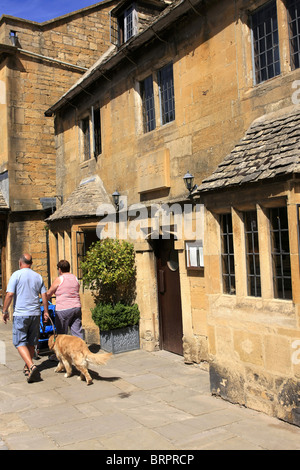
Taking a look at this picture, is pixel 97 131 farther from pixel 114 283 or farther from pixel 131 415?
pixel 131 415

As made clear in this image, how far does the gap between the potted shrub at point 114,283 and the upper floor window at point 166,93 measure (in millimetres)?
2745

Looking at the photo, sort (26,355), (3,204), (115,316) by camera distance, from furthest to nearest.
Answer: (3,204)
(115,316)
(26,355)

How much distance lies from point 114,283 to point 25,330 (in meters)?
2.72

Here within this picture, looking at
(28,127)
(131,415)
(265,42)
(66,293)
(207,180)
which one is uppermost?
(28,127)

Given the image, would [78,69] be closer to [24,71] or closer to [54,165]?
[24,71]

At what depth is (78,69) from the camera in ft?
46.5

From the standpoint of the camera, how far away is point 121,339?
867cm

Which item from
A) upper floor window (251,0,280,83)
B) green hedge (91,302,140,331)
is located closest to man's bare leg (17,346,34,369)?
green hedge (91,302,140,331)

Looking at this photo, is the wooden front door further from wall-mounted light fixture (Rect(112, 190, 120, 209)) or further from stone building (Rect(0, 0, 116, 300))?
stone building (Rect(0, 0, 116, 300))

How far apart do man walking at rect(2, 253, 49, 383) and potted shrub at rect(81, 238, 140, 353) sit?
6.31 feet

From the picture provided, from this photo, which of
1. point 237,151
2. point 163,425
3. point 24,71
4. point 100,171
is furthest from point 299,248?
point 24,71

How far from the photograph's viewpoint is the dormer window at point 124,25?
9305 millimetres

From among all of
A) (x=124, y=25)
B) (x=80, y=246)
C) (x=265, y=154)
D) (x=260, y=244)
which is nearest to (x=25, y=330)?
(x=80, y=246)

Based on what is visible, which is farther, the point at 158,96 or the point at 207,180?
the point at 158,96
